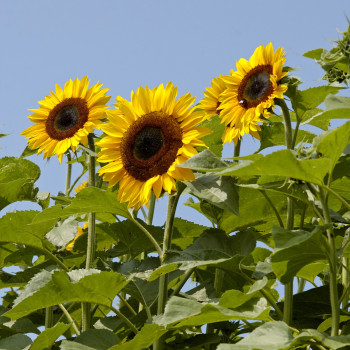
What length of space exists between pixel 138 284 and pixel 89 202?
25cm

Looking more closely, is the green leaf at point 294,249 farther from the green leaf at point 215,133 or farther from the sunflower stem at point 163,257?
the green leaf at point 215,133

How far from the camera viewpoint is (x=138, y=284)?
1766 millimetres

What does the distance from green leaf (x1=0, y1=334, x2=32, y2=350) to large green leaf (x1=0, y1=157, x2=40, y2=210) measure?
19.3 inches

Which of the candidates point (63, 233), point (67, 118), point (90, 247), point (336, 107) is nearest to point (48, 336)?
point (90, 247)

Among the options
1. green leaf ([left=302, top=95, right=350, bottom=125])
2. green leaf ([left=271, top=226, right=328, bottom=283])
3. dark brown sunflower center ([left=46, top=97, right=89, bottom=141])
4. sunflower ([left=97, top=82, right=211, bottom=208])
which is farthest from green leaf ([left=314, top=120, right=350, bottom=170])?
dark brown sunflower center ([left=46, top=97, right=89, bottom=141])

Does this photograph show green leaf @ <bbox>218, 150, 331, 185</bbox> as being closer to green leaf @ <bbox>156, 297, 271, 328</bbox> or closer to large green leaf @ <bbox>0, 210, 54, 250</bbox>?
green leaf @ <bbox>156, 297, 271, 328</bbox>

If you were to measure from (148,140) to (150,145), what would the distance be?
16 mm

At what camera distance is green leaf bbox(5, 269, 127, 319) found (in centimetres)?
154

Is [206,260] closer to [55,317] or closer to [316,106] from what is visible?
[316,106]

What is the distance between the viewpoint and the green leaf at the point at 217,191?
5.13 ft

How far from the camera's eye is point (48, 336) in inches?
67.7

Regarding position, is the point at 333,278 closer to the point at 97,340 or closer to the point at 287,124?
the point at 287,124

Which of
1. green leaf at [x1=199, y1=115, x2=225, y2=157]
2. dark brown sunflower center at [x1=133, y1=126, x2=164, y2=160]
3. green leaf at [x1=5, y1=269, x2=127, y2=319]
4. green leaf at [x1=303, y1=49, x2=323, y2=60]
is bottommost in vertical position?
green leaf at [x1=5, y1=269, x2=127, y2=319]

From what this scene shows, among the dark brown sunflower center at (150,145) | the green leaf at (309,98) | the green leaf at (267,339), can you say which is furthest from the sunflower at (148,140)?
the green leaf at (267,339)
